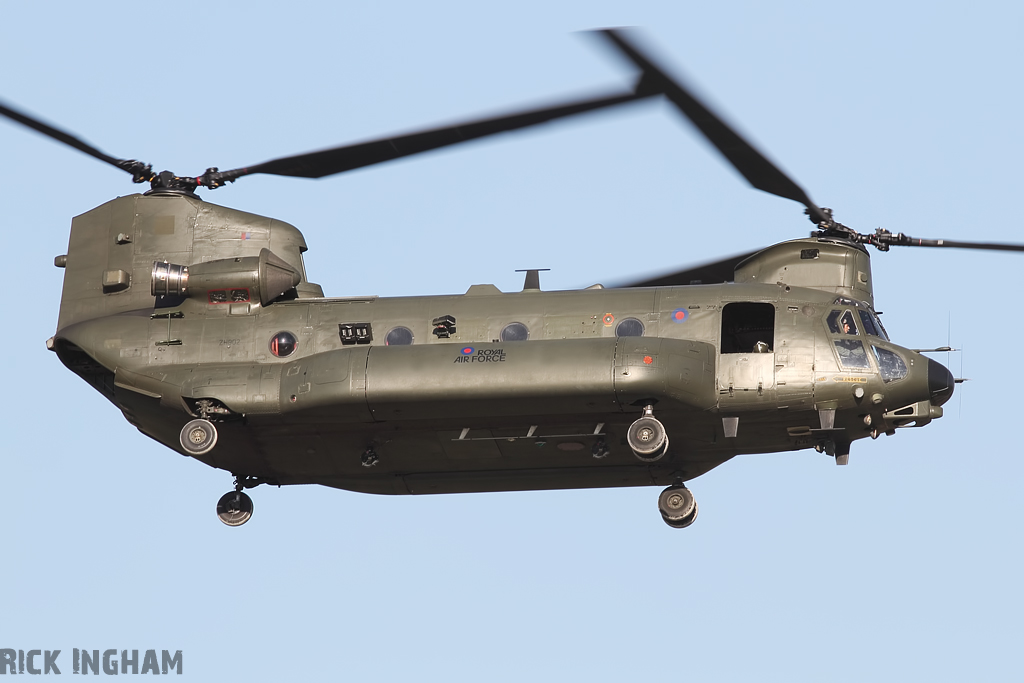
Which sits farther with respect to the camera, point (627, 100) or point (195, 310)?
point (195, 310)

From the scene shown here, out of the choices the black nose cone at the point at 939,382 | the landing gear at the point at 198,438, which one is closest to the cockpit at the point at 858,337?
the black nose cone at the point at 939,382

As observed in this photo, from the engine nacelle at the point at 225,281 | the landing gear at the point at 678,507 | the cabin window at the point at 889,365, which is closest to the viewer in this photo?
the cabin window at the point at 889,365

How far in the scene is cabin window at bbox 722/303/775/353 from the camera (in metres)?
30.3

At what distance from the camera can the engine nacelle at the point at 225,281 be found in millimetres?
31531

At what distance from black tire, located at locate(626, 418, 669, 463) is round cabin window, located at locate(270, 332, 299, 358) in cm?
639

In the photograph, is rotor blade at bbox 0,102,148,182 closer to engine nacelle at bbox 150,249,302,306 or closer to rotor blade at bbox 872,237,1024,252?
engine nacelle at bbox 150,249,302,306

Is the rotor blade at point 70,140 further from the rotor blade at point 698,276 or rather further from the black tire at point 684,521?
the black tire at point 684,521

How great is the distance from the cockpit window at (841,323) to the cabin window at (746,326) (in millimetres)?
988

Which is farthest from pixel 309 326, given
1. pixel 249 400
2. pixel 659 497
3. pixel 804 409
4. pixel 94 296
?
pixel 804 409

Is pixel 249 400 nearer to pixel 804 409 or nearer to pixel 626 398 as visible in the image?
pixel 626 398

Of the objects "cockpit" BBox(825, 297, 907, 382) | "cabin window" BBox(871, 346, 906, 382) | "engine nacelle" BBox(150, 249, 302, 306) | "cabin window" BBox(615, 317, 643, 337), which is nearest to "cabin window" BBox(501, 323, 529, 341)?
"cabin window" BBox(615, 317, 643, 337)

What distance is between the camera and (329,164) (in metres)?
30.1

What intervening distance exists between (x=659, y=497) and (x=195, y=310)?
8.89 m

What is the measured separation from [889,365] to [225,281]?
11.7 metres
